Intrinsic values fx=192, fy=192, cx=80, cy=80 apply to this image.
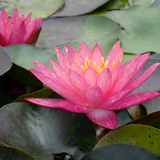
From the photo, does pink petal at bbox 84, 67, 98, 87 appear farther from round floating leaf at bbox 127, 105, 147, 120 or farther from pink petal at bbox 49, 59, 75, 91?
round floating leaf at bbox 127, 105, 147, 120

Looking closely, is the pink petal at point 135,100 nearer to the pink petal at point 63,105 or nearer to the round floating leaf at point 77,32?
the pink petal at point 63,105

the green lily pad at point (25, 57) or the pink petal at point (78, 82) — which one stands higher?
the pink petal at point (78, 82)

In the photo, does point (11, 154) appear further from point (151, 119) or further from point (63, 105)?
point (151, 119)

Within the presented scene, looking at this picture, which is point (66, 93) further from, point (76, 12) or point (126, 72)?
point (76, 12)

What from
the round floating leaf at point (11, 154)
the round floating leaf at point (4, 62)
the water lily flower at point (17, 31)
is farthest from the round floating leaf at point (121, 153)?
the water lily flower at point (17, 31)

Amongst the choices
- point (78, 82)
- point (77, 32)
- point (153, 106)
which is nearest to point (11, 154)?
point (78, 82)

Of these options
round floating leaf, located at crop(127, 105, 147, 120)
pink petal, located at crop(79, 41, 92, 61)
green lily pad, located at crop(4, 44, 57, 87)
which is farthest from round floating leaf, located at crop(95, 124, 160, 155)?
green lily pad, located at crop(4, 44, 57, 87)
